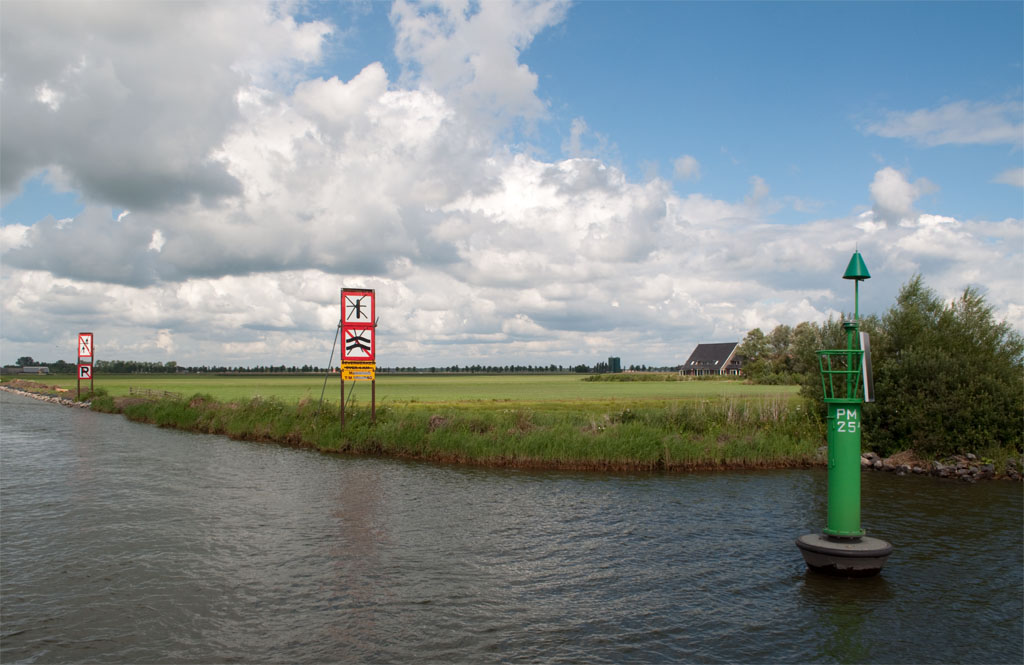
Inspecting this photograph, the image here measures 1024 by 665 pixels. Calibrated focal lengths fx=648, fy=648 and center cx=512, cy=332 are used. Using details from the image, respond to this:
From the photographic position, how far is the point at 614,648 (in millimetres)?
8766

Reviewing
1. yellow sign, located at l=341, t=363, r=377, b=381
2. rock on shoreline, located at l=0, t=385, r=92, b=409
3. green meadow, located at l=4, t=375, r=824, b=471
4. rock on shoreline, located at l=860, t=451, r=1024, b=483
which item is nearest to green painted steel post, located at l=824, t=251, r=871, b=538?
green meadow, located at l=4, t=375, r=824, b=471

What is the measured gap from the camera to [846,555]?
11.2 meters

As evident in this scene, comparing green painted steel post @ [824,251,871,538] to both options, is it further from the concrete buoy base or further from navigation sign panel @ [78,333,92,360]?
navigation sign panel @ [78,333,92,360]

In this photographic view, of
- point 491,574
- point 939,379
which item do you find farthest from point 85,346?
point 939,379

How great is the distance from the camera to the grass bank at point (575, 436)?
2394cm

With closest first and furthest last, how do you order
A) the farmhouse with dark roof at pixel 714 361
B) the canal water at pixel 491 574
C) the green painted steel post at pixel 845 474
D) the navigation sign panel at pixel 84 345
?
the canal water at pixel 491 574
the green painted steel post at pixel 845 474
the navigation sign panel at pixel 84 345
the farmhouse with dark roof at pixel 714 361

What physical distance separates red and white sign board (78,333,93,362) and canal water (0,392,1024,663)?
154 ft

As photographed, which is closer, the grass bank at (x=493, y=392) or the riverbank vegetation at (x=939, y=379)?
the riverbank vegetation at (x=939, y=379)

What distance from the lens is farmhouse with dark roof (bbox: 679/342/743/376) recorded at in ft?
456

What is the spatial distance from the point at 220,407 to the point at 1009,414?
39418 mm

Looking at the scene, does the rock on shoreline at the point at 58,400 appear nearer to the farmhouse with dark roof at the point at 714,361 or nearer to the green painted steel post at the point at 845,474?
the green painted steel post at the point at 845,474

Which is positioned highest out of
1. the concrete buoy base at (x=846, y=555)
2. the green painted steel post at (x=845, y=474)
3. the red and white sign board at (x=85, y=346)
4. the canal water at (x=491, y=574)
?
the red and white sign board at (x=85, y=346)

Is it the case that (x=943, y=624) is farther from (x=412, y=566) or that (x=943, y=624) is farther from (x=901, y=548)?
(x=412, y=566)

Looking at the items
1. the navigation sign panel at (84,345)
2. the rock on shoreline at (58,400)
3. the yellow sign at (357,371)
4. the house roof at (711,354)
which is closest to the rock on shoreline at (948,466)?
the yellow sign at (357,371)
